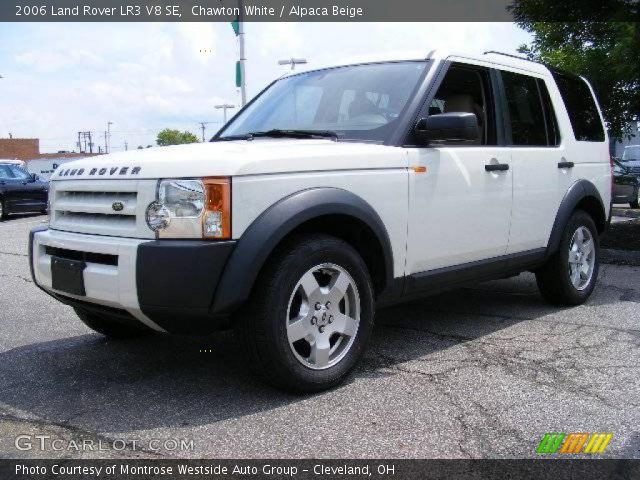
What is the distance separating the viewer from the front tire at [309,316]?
3139mm

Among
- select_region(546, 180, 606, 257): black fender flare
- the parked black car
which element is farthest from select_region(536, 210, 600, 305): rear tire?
the parked black car

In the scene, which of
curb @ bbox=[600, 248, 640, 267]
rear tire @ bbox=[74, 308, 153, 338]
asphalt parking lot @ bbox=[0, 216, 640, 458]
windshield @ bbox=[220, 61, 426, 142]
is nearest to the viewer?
asphalt parking lot @ bbox=[0, 216, 640, 458]

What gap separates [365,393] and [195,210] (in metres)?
1.27

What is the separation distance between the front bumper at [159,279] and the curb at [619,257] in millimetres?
6047

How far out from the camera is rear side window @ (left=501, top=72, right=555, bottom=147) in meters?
4.75

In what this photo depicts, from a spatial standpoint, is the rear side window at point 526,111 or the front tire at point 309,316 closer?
the front tire at point 309,316

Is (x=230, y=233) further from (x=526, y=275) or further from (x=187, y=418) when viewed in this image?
(x=526, y=275)

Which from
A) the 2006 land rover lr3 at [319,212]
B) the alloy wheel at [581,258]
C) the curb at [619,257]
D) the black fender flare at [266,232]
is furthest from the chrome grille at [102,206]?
the curb at [619,257]

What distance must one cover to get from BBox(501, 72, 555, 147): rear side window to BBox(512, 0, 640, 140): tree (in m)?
3.48

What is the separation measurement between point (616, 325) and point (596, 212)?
4.19ft

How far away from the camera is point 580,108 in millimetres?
5660

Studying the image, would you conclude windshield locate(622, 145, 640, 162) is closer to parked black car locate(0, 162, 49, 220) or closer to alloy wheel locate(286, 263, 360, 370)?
parked black car locate(0, 162, 49, 220)

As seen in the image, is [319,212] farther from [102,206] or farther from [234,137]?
[234,137]

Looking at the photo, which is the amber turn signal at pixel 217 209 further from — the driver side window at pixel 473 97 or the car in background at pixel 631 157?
the car in background at pixel 631 157
